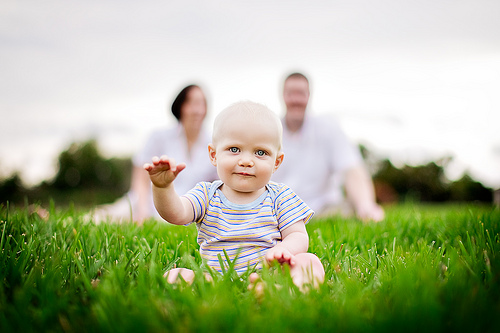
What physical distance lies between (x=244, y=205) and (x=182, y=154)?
3.89 meters

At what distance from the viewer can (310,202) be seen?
5270 millimetres

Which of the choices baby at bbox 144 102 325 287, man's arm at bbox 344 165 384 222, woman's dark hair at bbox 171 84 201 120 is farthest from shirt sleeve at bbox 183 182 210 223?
woman's dark hair at bbox 171 84 201 120

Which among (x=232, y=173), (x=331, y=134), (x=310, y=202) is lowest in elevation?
(x=310, y=202)

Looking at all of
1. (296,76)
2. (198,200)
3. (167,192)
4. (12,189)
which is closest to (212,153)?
(198,200)

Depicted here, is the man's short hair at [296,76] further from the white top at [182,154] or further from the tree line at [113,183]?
the tree line at [113,183]

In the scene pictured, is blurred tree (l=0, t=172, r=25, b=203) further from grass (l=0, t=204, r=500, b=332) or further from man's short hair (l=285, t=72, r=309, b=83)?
grass (l=0, t=204, r=500, b=332)

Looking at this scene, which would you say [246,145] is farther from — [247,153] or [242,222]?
[242,222]

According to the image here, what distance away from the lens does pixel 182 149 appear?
18.4 ft

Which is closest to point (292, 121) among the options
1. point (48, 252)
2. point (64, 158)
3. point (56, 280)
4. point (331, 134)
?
point (331, 134)

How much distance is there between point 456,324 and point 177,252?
1448mm

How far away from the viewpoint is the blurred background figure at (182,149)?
5359 mm

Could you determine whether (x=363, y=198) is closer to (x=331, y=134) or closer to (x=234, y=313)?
(x=331, y=134)

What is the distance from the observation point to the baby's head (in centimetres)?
171

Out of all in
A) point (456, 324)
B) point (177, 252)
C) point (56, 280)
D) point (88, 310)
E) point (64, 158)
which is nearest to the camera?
point (456, 324)
